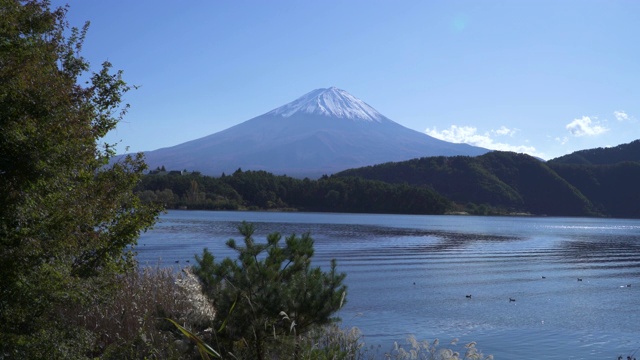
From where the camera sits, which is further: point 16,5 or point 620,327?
point 620,327

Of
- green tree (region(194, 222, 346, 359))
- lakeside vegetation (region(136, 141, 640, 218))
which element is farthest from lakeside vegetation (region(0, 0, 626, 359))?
lakeside vegetation (region(136, 141, 640, 218))

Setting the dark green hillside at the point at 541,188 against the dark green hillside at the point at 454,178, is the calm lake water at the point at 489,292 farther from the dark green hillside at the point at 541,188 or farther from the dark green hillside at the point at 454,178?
the dark green hillside at the point at 541,188

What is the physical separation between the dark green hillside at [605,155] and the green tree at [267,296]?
132934 millimetres

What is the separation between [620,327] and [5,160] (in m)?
13.9

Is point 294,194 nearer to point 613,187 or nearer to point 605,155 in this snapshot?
point 613,187

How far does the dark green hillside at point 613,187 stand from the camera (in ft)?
360

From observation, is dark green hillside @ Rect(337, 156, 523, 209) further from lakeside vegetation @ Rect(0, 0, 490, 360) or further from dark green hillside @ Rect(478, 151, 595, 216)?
lakeside vegetation @ Rect(0, 0, 490, 360)

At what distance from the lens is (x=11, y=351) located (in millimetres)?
5941

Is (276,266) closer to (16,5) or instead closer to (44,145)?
(44,145)

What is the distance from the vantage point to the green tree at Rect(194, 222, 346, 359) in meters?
5.95

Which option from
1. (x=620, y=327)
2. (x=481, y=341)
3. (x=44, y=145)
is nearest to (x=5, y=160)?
(x=44, y=145)

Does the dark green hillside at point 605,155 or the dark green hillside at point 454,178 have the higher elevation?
the dark green hillside at point 605,155

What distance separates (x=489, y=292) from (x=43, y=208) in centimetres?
1710

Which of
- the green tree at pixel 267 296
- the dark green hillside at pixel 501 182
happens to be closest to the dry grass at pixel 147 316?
the green tree at pixel 267 296
